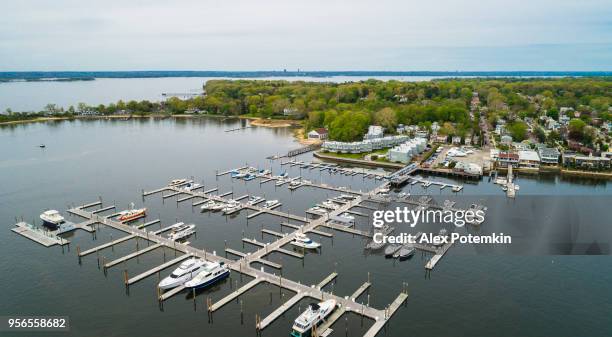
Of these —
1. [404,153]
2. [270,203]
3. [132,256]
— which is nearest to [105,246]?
[132,256]

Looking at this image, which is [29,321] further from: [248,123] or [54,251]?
[248,123]

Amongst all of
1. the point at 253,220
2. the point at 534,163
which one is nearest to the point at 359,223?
the point at 253,220

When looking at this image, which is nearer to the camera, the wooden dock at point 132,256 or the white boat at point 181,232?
the wooden dock at point 132,256

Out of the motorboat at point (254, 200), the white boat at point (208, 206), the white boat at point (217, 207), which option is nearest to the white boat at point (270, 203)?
the motorboat at point (254, 200)

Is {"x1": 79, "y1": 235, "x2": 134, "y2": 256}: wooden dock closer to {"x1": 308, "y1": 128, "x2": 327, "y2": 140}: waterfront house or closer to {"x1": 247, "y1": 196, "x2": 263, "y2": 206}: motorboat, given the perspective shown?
{"x1": 247, "y1": 196, "x2": 263, "y2": 206}: motorboat

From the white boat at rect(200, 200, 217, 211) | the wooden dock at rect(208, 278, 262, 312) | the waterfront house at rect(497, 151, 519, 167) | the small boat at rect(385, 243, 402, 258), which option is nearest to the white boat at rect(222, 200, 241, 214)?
the white boat at rect(200, 200, 217, 211)

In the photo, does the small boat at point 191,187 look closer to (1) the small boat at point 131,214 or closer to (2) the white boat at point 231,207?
(2) the white boat at point 231,207

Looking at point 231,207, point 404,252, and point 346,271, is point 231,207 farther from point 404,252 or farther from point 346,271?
point 404,252
